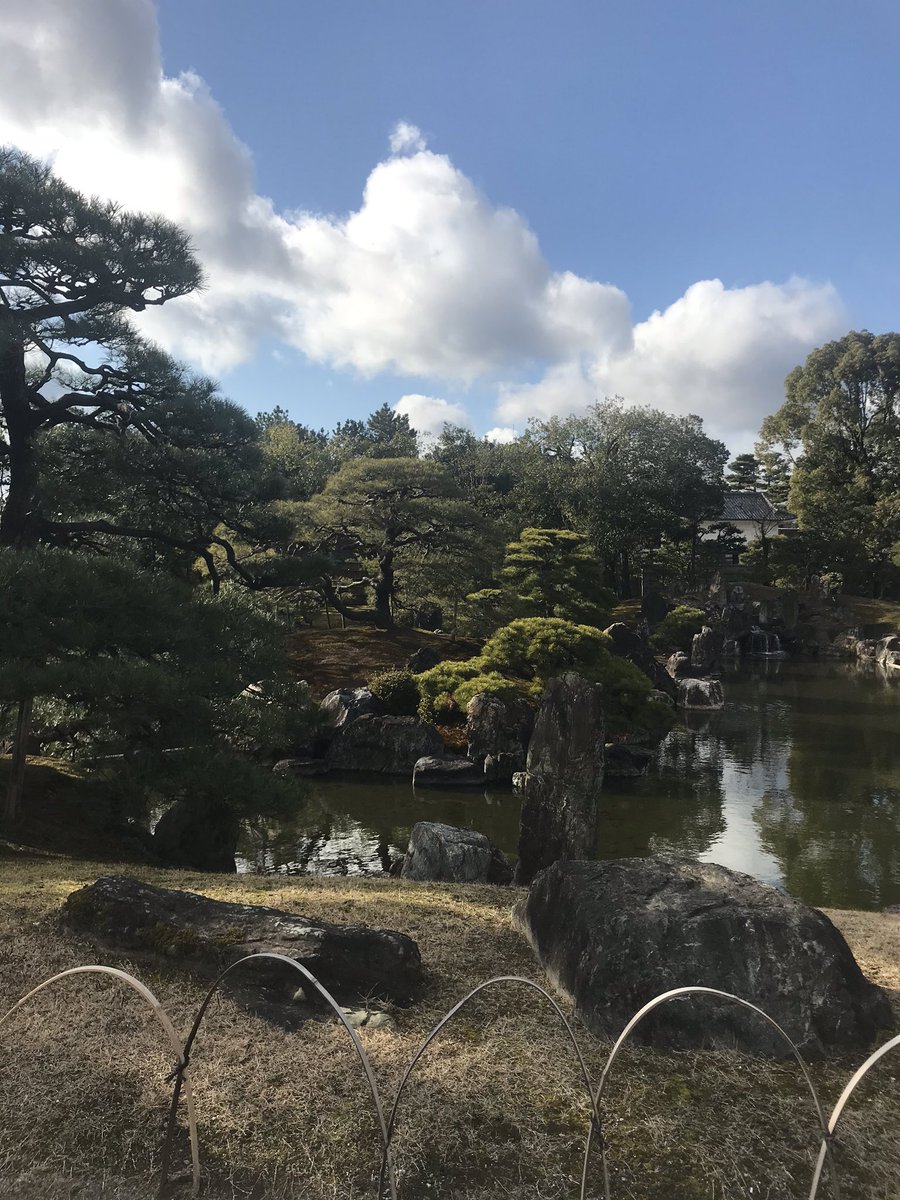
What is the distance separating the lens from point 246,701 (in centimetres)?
920

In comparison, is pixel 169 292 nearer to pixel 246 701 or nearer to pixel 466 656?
pixel 246 701

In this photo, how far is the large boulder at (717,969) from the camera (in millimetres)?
4141

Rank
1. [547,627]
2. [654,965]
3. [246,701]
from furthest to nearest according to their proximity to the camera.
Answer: [547,627] → [246,701] → [654,965]

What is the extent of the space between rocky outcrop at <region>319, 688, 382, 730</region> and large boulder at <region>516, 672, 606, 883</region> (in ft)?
31.2

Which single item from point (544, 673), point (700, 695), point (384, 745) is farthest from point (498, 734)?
point (700, 695)

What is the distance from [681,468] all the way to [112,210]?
40.7 metres

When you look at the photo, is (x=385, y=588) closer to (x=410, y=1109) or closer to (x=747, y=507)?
(x=410, y=1109)

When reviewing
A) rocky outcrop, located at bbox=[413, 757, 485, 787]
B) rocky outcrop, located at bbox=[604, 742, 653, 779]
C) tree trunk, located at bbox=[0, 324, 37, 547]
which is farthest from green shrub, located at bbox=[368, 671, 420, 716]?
tree trunk, located at bbox=[0, 324, 37, 547]

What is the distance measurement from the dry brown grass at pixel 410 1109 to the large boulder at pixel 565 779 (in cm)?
382

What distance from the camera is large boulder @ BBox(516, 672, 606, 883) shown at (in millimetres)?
8438

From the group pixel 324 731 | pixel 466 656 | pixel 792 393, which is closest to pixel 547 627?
pixel 324 731

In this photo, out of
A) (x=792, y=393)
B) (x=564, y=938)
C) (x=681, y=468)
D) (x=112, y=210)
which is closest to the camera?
(x=564, y=938)

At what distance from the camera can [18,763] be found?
28.7 feet

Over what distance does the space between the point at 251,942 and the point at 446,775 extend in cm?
1183
